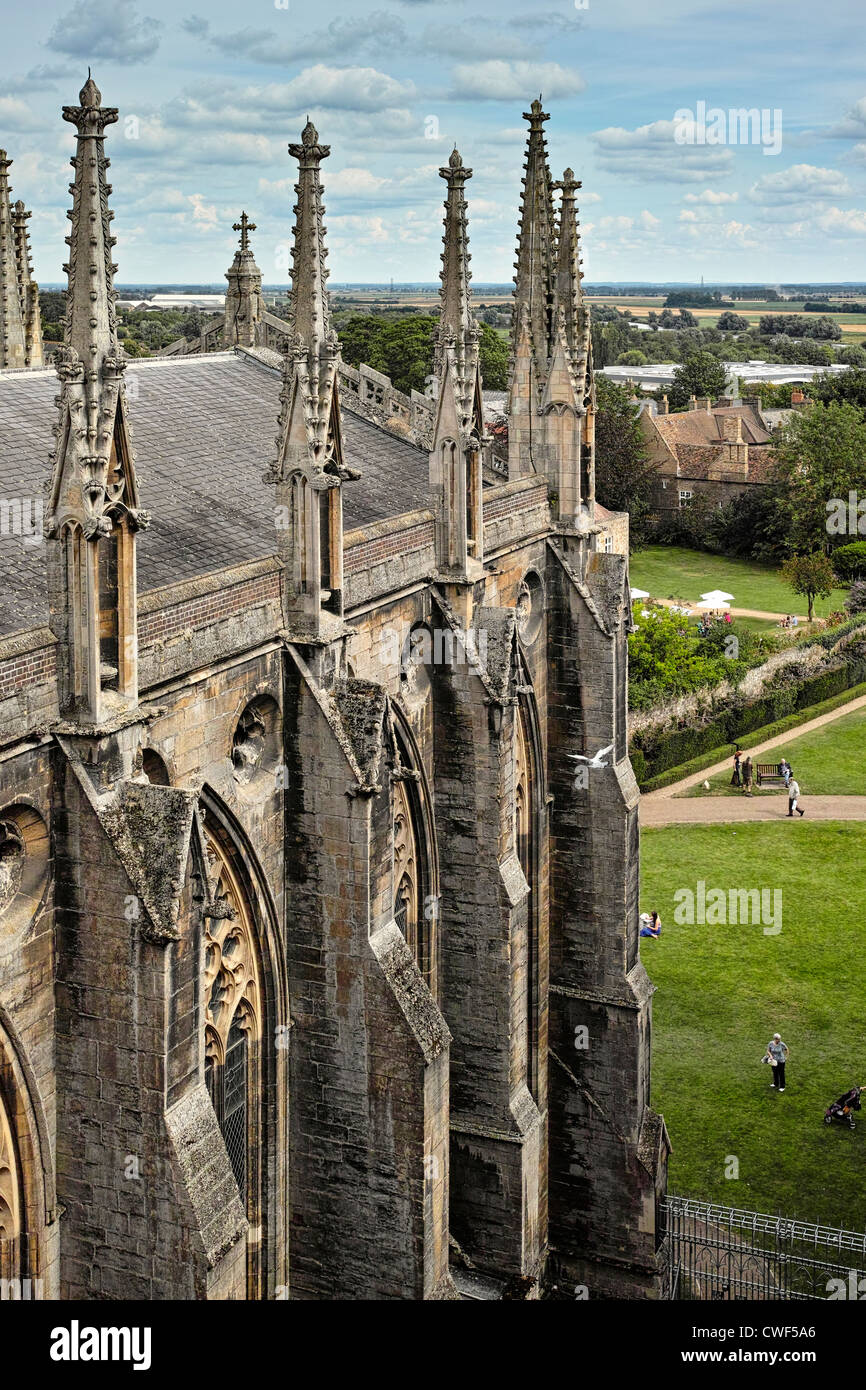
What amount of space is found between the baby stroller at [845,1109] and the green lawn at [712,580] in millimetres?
58038

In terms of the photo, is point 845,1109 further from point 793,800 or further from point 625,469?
point 625,469

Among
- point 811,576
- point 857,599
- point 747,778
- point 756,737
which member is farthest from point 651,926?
point 811,576

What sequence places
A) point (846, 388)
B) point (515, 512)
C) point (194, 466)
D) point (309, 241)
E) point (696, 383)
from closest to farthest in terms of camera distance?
1. point (309, 241)
2. point (194, 466)
3. point (515, 512)
4. point (846, 388)
5. point (696, 383)

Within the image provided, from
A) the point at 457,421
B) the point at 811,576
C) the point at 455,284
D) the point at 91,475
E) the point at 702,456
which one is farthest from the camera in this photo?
the point at 702,456

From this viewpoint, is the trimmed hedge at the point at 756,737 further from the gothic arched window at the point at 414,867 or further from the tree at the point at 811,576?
the gothic arched window at the point at 414,867

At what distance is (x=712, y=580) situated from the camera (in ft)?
329

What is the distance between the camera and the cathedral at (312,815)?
1584 centimetres

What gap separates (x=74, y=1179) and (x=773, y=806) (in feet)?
141

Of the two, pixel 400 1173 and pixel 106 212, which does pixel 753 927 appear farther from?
pixel 106 212

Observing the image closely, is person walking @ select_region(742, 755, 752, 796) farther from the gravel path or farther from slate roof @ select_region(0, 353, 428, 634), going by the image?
slate roof @ select_region(0, 353, 428, 634)

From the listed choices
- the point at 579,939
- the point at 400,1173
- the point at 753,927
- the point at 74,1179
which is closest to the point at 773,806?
the point at 753,927

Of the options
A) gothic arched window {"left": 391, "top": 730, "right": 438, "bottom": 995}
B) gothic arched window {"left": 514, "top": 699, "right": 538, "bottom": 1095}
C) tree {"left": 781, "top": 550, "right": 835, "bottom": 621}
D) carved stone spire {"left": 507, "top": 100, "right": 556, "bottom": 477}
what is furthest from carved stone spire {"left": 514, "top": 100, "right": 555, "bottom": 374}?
tree {"left": 781, "top": 550, "right": 835, "bottom": 621}

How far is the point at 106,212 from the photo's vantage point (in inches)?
607

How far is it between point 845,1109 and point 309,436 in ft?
70.3
